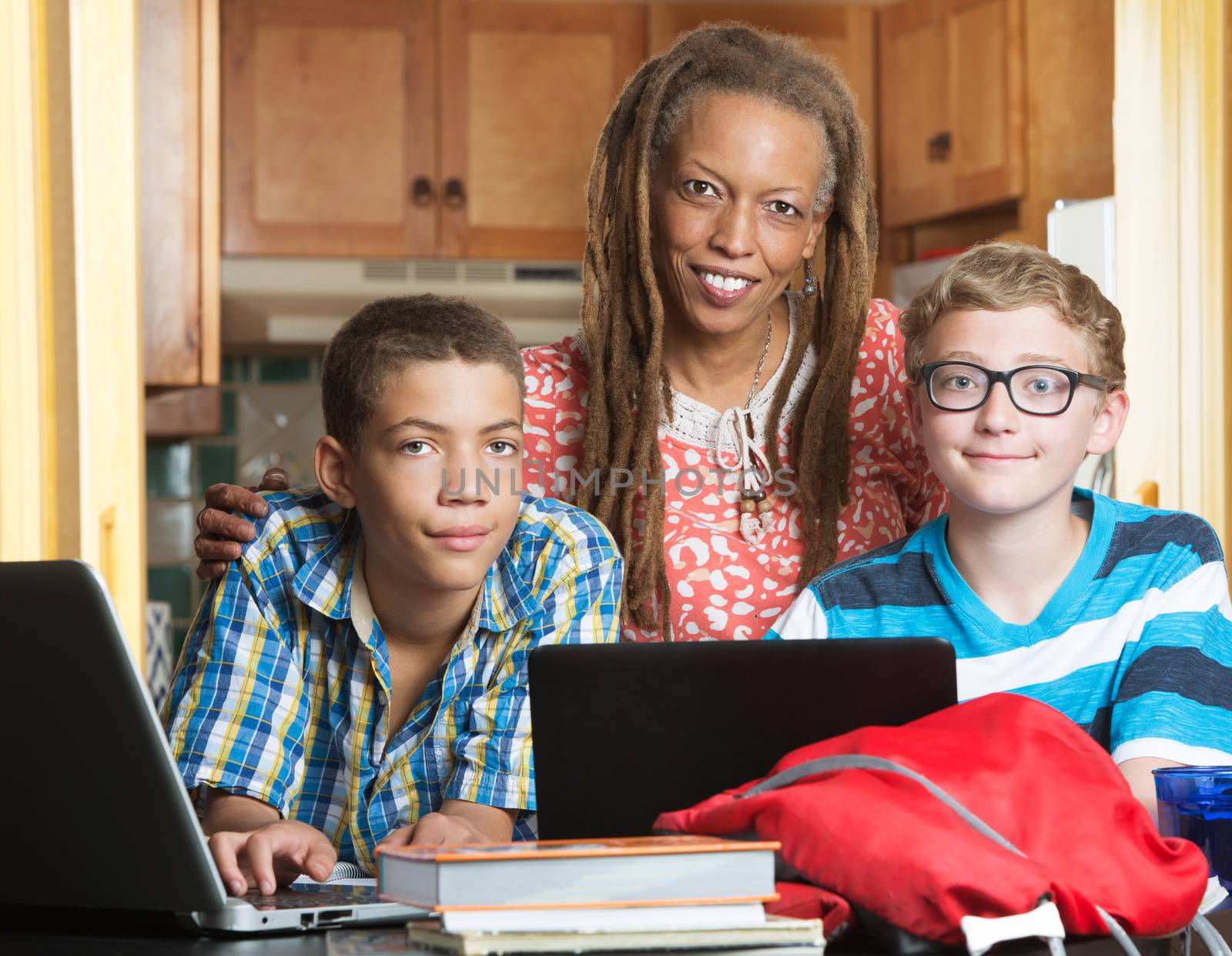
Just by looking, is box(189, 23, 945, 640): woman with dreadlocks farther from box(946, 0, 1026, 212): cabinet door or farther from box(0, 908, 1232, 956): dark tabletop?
box(946, 0, 1026, 212): cabinet door

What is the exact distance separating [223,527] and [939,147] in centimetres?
269

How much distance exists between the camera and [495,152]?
12.0 feet

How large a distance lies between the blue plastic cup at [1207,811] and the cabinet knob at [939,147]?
2.92 metres

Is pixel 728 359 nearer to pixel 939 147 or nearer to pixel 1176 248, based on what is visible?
pixel 1176 248

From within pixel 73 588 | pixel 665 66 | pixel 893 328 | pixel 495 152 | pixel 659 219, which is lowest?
pixel 73 588

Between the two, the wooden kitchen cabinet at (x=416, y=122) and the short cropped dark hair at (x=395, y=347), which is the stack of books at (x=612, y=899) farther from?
the wooden kitchen cabinet at (x=416, y=122)

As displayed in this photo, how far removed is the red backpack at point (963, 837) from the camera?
66 centimetres

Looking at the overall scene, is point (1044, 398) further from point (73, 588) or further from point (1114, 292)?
point (1114, 292)

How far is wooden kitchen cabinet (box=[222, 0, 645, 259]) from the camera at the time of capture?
3.54 m

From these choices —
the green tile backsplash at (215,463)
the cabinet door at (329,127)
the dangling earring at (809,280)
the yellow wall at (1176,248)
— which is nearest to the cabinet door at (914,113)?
the yellow wall at (1176,248)

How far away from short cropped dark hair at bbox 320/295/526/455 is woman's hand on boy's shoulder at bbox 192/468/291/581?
3.9 inches

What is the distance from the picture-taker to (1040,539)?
47.0 inches

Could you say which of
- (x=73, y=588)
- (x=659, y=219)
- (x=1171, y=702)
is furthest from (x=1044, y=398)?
(x=73, y=588)

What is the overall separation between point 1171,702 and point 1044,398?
26cm
